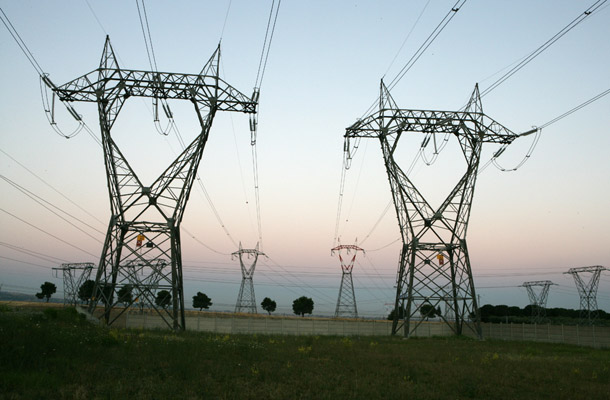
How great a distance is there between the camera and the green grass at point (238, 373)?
1181 centimetres

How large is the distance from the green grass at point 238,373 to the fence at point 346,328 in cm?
2040

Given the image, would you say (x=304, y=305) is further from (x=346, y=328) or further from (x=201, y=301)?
(x=346, y=328)

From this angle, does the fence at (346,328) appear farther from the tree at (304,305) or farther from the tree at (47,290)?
the tree at (47,290)

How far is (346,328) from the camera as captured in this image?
46.8 meters

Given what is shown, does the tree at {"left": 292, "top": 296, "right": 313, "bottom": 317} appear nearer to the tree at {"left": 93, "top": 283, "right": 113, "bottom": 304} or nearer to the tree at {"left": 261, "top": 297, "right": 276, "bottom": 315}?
the tree at {"left": 261, "top": 297, "right": 276, "bottom": 315}

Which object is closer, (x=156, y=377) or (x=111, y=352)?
(x=156, y=377)

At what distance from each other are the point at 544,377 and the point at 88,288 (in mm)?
84238

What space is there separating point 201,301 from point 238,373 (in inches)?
3825

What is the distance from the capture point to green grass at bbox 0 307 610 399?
11.8m

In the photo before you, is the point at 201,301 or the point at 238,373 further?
the point at 201,301

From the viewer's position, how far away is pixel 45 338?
15.3 metres

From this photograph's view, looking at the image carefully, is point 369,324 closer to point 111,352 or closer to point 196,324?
point 196,324

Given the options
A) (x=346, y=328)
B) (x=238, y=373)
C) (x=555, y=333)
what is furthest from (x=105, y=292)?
(x=555, y=333)

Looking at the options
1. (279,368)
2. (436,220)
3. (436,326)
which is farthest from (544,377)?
(436,326)
